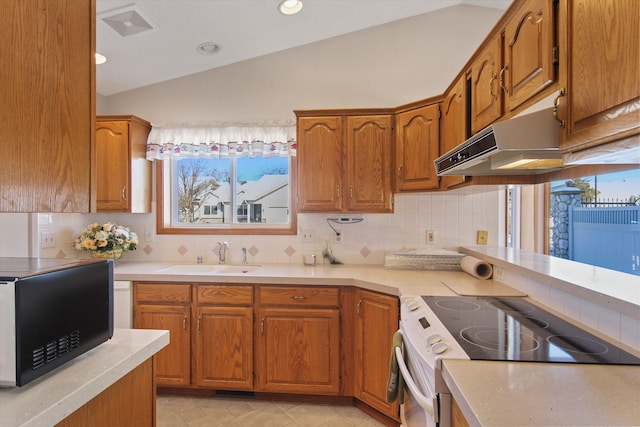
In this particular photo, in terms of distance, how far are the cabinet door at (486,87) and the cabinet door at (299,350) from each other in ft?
4.85

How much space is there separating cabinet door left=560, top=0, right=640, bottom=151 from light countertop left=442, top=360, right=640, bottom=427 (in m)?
0.64

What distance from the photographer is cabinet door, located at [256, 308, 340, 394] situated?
2.26m

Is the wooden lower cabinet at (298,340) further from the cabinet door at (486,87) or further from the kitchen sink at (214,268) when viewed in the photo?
the cabinet door at (486,87)

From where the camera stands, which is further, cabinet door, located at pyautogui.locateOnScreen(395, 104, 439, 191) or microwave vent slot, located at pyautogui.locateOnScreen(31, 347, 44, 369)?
cabinet door, located at pyautogui.locateOnScreen(395, 104, 439, 191)

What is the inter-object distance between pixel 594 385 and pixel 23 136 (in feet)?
5.14

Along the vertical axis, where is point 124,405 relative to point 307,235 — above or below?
below

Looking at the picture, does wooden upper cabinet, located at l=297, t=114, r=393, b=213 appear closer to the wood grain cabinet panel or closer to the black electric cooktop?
the wood grain cabinet panel

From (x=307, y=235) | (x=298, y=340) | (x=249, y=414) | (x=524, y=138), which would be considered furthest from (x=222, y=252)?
(x=524, y=138)

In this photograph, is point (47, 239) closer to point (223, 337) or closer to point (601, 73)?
point (223, 337)

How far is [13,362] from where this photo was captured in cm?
76

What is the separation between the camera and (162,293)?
7.84ft

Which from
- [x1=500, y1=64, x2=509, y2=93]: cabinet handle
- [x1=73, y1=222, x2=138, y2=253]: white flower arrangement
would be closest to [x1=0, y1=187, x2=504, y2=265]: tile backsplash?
[x1=73, y1=222, x2=138, y2=253]: white flower arrangement

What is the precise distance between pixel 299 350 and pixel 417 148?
1.65 metres

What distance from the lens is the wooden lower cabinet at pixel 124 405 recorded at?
0.87 m
